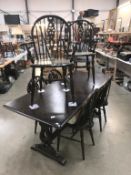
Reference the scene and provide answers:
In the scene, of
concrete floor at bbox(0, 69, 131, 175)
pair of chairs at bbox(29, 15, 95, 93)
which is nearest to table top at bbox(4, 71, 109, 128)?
pair of chairs at bbox(29, 15, 95, 93)

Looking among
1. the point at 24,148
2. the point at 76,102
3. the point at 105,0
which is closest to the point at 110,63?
the point at 76,102

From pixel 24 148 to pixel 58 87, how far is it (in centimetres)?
112

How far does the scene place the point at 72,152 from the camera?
6.48ft

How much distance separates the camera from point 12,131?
7.97ft

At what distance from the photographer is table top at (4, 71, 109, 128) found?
1.74m

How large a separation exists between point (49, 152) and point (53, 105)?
1.87ft

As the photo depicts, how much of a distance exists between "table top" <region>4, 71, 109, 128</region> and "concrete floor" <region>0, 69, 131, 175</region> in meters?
0.53

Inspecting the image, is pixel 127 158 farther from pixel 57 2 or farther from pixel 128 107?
pixel 57 2

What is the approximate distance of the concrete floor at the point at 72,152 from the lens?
1732 mm

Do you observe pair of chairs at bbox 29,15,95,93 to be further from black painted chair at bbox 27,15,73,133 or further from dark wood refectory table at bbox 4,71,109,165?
dark wood refectory table at bbox 4,71,109,165

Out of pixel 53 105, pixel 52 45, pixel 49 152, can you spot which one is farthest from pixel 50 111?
pixel 52 45

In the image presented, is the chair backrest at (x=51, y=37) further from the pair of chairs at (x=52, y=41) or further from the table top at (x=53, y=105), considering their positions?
the table top at (x=53, y=105)

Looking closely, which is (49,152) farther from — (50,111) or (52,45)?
(52,45)

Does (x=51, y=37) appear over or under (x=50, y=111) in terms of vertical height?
over
